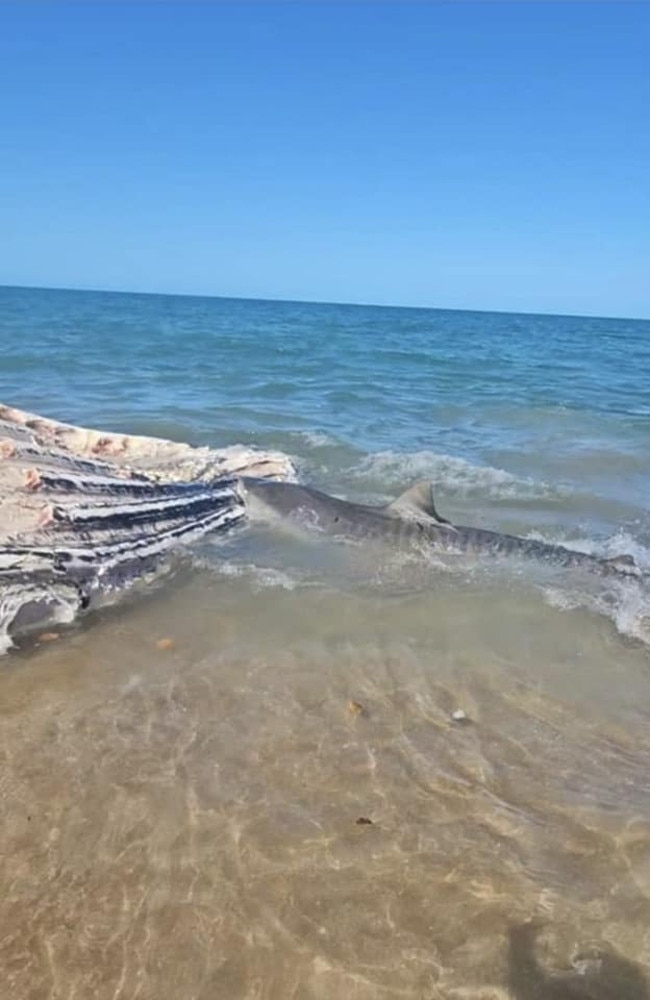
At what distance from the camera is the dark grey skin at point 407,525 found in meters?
6.59

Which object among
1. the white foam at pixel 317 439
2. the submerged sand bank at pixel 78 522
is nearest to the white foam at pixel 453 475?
the white foam at pixel 317 439

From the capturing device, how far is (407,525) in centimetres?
692

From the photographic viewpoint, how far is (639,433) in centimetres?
1405

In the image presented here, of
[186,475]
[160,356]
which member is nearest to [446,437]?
[186,475]

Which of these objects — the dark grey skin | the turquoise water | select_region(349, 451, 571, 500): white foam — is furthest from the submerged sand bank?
the turquoise water

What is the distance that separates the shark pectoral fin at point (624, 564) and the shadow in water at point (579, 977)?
3939 millimetres

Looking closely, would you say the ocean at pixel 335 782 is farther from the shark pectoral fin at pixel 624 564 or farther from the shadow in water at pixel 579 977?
the shark pectoral fin at pixel 624 564

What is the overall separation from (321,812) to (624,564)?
3.95 metres

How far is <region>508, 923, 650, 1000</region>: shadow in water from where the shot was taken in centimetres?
262

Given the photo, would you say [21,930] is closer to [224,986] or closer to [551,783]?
[224,986]

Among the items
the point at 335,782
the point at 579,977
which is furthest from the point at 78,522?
the point at 579,977

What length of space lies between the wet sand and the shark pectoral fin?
1.11 metres

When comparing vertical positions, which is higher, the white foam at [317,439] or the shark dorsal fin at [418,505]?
the shark dorsal fin at [418,505]

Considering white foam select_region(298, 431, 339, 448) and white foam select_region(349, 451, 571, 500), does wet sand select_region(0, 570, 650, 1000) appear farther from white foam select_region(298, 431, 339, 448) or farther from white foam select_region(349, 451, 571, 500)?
white foam select_region(298, 431, 339, 448)
